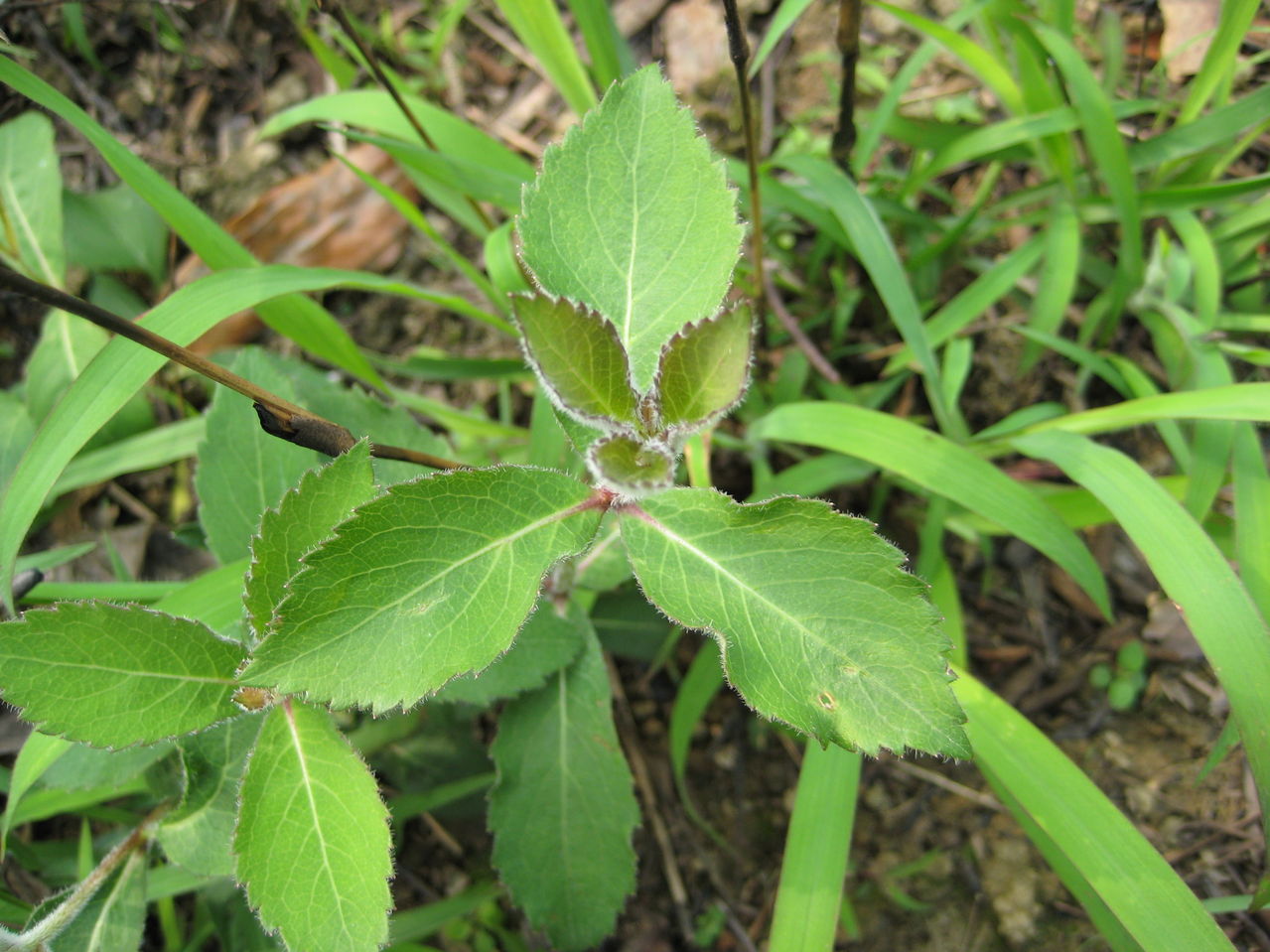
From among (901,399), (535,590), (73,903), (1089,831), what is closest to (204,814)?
(73,903)

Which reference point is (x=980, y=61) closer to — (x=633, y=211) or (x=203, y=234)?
(x=633, y=211)

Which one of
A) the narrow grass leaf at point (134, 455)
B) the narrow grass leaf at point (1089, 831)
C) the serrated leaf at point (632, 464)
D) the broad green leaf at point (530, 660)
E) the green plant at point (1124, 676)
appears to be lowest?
the green plant at point (1124, 676)

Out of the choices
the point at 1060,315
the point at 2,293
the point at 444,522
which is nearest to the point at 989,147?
the point at 1060,315

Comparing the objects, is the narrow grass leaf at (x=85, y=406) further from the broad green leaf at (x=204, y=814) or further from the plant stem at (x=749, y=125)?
the plant stem at (x=749, y=125)

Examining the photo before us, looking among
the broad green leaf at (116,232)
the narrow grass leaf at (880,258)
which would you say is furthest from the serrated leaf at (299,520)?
the broad green leaf at (116,232)

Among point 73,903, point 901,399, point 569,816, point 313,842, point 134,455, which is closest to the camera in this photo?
point 313,842

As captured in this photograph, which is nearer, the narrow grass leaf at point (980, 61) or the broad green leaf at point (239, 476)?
the broad green leaf at point (239, 476)
